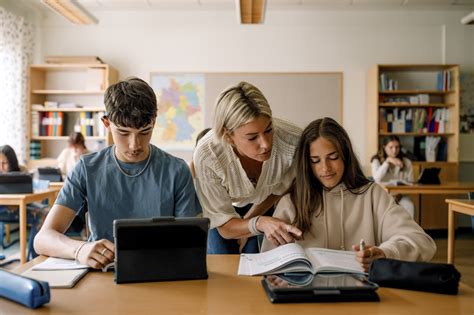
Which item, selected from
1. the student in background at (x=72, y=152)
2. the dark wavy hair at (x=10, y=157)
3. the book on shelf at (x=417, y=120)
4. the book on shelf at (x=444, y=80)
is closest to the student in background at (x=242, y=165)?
the dark wavy hair at (x=10, y=157)

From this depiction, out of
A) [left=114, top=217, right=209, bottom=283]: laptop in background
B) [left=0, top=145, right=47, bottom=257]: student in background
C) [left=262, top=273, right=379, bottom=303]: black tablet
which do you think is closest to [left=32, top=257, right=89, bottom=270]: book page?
[left=114, top=217, right=209, bottom=283]: laptop in background

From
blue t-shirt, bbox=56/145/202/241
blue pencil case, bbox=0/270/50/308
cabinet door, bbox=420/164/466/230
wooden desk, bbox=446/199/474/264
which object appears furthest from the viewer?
cabinet door, bbox=420/164/466/230

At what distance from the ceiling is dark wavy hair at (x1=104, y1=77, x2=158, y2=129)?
15.1 ft

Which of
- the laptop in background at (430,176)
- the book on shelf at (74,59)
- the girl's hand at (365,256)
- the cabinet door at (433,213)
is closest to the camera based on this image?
the girl's hand at (365,256)

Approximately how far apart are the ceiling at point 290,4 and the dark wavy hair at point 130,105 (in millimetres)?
4606

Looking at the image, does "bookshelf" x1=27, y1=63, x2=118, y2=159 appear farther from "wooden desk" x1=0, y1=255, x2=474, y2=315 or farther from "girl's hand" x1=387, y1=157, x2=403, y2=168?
"wooden desk" x1=0, y1=255, x2=474, y2=315

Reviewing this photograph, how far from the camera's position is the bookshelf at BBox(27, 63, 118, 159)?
577 cm

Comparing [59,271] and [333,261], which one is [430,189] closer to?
[333,261]

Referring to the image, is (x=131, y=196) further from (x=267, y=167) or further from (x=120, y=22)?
(x=120, y=22)

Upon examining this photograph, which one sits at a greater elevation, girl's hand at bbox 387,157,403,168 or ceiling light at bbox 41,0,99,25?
ceiling light at bbox 41,0,99,25

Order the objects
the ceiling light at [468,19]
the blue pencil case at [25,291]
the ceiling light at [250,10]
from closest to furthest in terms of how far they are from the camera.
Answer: the blue pencil case at [25,291]
the ceiling light at [250,10]
the ceiling light at [468,19]

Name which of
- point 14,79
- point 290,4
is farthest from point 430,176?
point 14,79

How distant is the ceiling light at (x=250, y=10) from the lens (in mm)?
3932

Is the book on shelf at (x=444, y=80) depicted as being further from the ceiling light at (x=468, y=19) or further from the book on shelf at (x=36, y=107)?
the book on shelf at (x=36, y=107)
